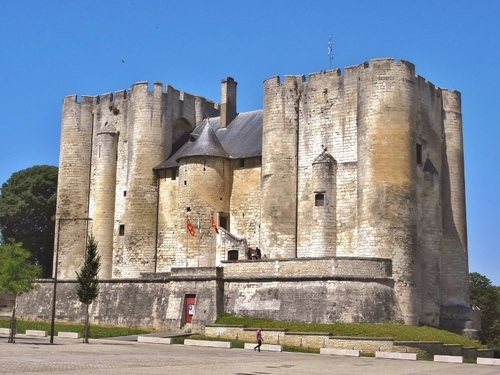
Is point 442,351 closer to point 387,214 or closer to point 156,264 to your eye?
point 387,214

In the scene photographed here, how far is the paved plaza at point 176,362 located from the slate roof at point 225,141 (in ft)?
53.2

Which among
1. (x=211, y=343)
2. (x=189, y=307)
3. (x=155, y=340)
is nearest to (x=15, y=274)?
(x=155, y=340)

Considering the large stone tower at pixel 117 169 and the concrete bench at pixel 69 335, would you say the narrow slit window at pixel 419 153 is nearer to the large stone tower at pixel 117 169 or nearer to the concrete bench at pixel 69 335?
the large stone tower at pixel 117 169

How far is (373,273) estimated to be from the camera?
34.6 metres

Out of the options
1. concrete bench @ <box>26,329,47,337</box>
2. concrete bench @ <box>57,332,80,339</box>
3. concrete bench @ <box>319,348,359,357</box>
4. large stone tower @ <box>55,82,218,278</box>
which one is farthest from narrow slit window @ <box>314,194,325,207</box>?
concrete bench @ <box>26,329,47,337</box>

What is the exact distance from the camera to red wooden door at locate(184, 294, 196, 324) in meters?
37.7

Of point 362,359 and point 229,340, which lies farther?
point 229,340

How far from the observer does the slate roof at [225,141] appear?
→ 43.2m

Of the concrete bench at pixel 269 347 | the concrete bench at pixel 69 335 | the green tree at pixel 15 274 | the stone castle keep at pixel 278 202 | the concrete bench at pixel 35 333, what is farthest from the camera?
the stone castle keep at pixel 278 202

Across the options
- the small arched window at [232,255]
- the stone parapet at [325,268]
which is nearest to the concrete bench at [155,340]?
the stone parapet at [325,268]

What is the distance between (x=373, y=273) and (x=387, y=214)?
2954 mm

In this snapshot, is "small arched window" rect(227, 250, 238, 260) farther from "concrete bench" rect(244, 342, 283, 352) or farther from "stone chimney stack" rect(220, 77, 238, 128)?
"concrete bench" rect(244, 342, 283, 352)

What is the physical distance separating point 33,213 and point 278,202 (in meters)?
24.7

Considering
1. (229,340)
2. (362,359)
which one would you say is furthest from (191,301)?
(362,359)
